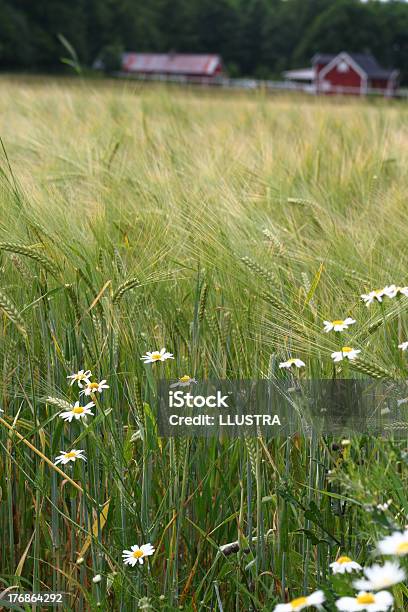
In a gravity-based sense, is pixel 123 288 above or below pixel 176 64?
below

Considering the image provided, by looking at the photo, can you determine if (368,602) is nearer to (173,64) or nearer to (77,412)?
(77,412)

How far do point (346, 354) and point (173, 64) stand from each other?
159 feet

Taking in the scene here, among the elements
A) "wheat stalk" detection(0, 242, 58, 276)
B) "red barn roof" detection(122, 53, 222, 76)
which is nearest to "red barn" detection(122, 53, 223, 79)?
"red barn roof" detection(122, 53, 222, 76)

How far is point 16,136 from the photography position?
2770 mm

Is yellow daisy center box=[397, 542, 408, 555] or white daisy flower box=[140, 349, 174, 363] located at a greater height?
white daisy flower box=[140, 349, 174, 363]

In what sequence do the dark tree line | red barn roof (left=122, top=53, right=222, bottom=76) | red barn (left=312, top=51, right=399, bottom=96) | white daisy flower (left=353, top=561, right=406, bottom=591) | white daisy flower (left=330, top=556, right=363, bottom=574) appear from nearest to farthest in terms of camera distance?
white daisy flower (left=353, top=561, right=406, bottom=591) < white daisy flower (left=330, top=556, right=363, bottom=574) < red barn (left=312, top=51, right=399, bottom=96) < the dark tree line < red barn roof (left=122, top=53, right=222, bottom=76)

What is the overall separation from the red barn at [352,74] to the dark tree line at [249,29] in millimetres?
3942

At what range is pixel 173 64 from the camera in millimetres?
47250

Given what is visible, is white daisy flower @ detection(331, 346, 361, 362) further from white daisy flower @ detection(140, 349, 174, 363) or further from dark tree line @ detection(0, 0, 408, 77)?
dark tree line @ detection(0, 0, 408, 77)

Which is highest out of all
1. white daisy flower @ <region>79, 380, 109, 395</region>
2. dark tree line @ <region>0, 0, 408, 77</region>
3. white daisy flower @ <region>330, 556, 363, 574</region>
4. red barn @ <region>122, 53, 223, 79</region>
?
dark tree line @ <region>0, 0, 408, 77</region>

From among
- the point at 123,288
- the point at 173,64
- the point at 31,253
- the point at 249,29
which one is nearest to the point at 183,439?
the point at 123,288

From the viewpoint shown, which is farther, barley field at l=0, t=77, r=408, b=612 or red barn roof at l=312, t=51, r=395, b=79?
red barn roof at l=312, t=51, r=395, b=79

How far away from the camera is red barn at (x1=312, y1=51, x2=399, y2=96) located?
1614 inches

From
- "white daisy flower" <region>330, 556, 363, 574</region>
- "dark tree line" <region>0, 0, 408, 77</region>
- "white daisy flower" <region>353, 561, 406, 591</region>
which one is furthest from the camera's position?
"dark tree line" <region>0, 0, 408, 77</region>
